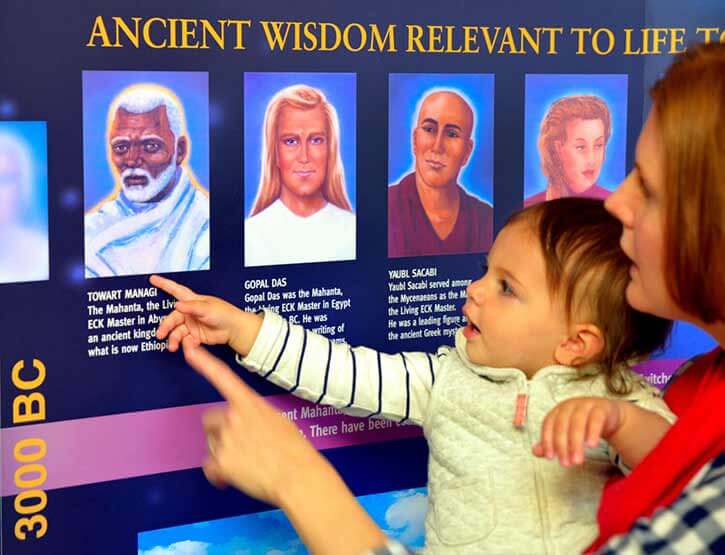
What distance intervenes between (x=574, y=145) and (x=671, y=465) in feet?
2.64

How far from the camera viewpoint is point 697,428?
125cm

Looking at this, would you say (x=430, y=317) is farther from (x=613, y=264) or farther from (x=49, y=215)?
(x=49, y=215)

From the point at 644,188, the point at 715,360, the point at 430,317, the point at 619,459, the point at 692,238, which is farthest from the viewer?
the point at 430,317

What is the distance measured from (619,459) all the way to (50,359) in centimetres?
78

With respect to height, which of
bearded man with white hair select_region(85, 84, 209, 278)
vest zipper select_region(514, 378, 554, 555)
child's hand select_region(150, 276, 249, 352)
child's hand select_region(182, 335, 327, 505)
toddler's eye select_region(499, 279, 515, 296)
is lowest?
vest zipper select_region(514, 378, 554, 555)

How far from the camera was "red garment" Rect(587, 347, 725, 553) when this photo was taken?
48.6 inches

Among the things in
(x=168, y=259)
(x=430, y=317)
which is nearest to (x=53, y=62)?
(x=168, y=259)

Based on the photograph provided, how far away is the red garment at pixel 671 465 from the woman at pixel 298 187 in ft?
1.92

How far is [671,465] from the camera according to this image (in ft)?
4.14

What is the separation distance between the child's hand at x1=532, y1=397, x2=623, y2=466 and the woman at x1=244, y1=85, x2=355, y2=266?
1.60ft

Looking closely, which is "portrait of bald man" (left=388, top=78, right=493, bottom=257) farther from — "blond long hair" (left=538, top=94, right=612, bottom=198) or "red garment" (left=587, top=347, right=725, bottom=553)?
"red garment" (left=587, top=347, right=725, bottom=553)

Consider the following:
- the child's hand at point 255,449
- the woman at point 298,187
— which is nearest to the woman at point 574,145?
the woman at point 298,187

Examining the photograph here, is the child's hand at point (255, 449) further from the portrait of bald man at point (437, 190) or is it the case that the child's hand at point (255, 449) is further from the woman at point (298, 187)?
the portrait of bald man at point (437, 190)

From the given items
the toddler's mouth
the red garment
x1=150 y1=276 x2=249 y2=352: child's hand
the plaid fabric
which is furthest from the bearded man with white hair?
the plaid fabric
